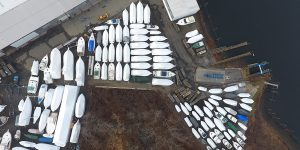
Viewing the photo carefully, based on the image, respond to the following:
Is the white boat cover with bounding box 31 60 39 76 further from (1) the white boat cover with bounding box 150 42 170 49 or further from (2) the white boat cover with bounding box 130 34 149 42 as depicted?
(1) the white boat cover with bounding box 150 42 170 49

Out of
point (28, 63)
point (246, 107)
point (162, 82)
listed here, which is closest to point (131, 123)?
point (162, 82)

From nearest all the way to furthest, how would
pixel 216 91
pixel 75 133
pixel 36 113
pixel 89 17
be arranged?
1. pixel 75 133
2. pixel 36 113
3. pixel 216 91
4. pixel 89 17

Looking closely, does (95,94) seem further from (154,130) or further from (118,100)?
(154,130)

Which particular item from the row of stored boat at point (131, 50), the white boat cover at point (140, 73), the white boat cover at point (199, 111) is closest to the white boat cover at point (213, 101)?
the white boat cover at point (199, 111)

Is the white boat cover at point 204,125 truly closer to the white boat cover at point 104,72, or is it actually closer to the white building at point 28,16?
the white boat cover at point 104,72

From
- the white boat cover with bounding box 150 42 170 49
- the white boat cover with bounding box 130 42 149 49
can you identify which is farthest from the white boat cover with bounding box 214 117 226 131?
the white boat cover with bounding box 130 42 149 49

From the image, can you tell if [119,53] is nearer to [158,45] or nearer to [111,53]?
[111,53]

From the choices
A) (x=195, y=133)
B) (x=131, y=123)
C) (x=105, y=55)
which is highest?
(x=105, y=55)

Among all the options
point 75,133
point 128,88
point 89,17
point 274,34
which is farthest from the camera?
point 274,34
